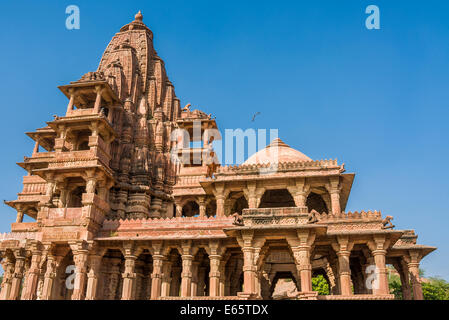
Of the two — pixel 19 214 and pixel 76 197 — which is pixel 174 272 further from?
pixel 19 214

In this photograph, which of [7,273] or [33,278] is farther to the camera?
[7,273]

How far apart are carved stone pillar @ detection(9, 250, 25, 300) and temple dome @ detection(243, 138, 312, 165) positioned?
15.9 meters

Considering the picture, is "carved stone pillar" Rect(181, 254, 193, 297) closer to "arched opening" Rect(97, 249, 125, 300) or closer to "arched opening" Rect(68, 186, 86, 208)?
"arched opening" Rect(97, 249, 125, 300)

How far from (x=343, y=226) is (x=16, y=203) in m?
25.3

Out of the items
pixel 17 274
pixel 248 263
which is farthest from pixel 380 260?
pixel 17 274

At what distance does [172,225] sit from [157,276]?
298 cm

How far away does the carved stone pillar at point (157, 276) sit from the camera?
2094 centimetres

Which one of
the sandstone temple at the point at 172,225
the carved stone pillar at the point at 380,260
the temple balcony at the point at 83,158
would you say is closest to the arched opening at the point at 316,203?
the sandstone temple at the point at 172,225

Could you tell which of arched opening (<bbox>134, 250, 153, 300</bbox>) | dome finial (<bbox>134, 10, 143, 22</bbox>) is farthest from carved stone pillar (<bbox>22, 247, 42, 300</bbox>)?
dome finial (<bbox>134, 10, 143, 22</bbox>)

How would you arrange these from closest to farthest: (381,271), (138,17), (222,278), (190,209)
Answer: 1. (381,271)
2. (222,278)
3. (190,209)
4. (138,17)

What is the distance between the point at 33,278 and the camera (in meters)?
21.8

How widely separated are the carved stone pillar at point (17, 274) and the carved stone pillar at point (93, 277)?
5114 millimetres

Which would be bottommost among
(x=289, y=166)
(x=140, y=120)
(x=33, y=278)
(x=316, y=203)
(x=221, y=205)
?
(x=33, y=278)

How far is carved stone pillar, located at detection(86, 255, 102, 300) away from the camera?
21.8m
